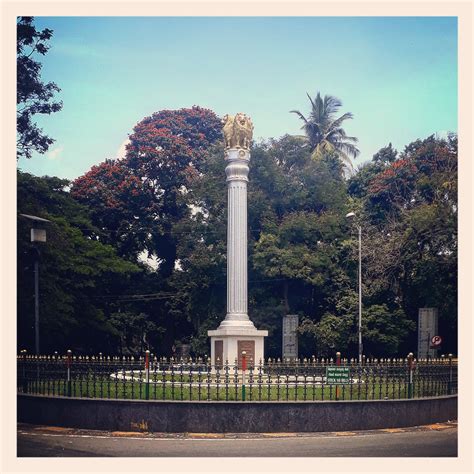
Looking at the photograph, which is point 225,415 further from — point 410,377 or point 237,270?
point 237,270

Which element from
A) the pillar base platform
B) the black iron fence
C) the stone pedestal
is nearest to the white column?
the stone pedestal

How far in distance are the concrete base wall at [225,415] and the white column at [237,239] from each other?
918cm

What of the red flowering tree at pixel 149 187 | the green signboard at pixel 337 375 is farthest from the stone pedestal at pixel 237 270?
the red flowering tree at pixel 149 187

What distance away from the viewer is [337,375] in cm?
1599

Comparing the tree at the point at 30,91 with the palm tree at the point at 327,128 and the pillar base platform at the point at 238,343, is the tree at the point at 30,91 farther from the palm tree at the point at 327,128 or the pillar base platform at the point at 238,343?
the palm tree at the point at 327,128

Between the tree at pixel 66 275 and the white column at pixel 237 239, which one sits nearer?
the white column at pixel 237 239

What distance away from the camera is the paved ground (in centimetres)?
1313

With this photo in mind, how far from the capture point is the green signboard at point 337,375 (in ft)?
52.4

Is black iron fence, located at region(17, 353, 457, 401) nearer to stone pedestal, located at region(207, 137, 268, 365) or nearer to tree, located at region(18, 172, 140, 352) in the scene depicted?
tree, located at region(18, 172, 140, 352)

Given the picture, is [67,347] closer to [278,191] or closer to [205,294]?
[205,294]

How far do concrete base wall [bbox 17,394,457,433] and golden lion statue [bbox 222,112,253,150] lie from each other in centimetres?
1169

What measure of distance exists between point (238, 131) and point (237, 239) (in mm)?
3482

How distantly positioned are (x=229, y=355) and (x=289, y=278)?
35.3ft
